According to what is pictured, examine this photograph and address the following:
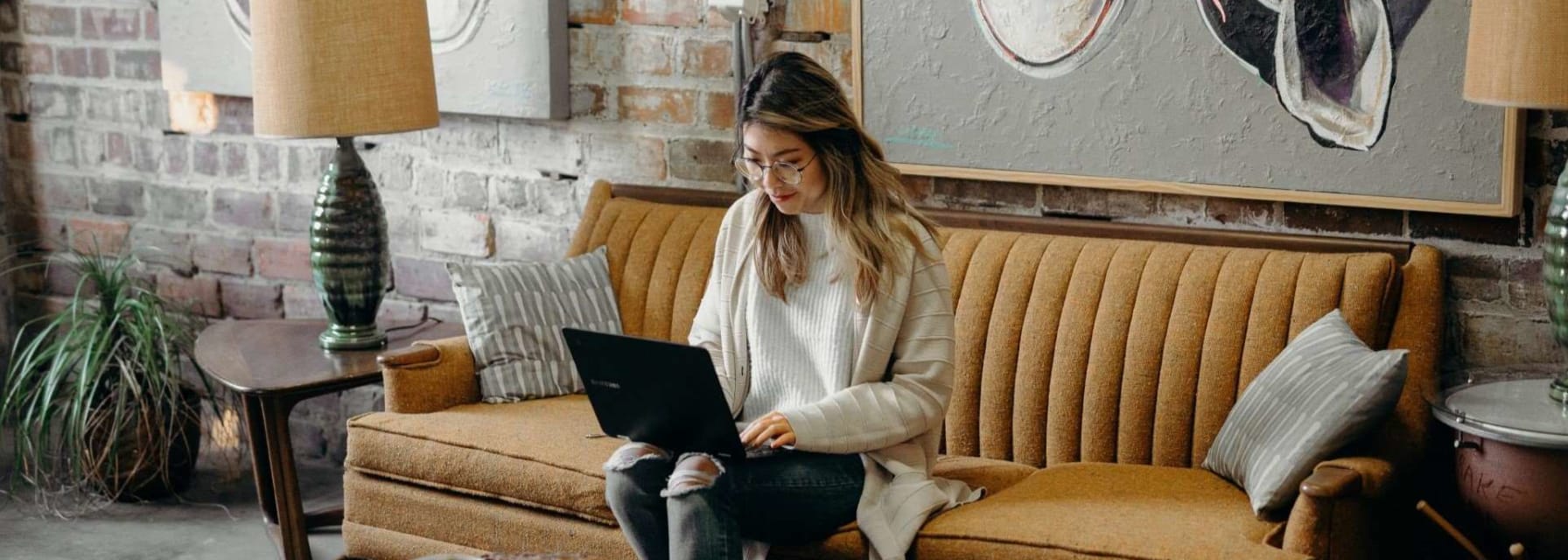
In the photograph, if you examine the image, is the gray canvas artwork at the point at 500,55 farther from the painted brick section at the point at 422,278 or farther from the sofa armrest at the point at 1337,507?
the sofa armrest at the point at 1337,507

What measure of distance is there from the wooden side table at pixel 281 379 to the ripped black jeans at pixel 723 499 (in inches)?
34.8

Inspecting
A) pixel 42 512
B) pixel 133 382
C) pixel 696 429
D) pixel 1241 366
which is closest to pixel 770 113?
pixel 696 429

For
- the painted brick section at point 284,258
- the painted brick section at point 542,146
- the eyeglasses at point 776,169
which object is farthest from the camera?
the painted brick section at point 284,258

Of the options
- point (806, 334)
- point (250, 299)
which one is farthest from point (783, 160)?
point (250, 299)

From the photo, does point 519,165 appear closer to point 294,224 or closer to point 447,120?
point 447,120

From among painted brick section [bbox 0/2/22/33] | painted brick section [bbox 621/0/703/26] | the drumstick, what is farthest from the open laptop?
painted brick section [bbox 0/2/22/33]

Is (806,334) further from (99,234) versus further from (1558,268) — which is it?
(99,234)

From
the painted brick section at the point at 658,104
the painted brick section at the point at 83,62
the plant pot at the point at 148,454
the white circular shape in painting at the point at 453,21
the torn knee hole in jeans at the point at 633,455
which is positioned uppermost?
the white circular shape in painting at the point at 453,21

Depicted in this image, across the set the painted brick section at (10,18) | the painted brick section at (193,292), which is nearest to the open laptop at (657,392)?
the painted brick section at (193,292)

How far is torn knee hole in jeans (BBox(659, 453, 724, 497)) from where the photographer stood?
245cm

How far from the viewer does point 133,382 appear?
3680mm

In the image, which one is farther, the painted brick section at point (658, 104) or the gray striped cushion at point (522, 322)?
the painted brick section at point (658, 104)

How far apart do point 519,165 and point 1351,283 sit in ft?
6.43

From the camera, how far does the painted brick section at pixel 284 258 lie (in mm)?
4184
